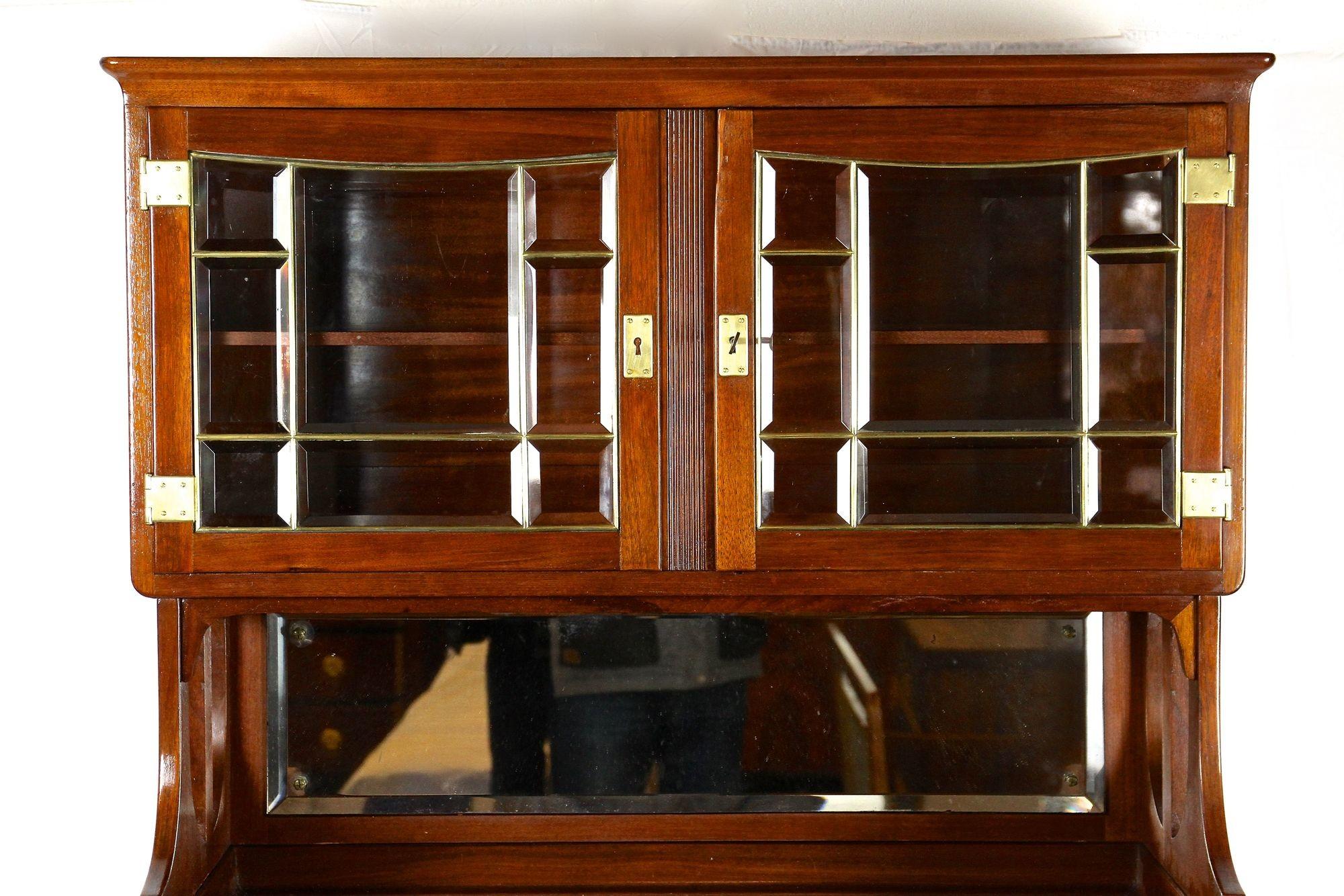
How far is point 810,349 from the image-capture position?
1.05m

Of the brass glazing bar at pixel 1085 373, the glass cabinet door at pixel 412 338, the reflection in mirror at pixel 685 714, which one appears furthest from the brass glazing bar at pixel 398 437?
the brass glazing bar at pixel 1085 373

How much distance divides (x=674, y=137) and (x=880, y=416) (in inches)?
15.6

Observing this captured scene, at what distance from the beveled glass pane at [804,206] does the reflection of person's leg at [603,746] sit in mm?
656

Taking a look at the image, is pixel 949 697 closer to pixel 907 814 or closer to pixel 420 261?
pixel 907 814

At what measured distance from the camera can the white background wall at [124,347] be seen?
1.31m

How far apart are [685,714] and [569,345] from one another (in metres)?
0.55

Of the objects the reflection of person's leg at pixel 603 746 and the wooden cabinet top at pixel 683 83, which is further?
the reflection of person's leg at pixel 603 746

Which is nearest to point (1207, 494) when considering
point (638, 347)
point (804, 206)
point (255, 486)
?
point (804, 206)

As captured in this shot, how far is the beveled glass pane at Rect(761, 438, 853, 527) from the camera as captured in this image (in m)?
1.05

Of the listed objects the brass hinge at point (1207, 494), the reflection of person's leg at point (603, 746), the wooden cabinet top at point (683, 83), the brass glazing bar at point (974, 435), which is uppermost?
the wooden cabinet top at point (683, 83)

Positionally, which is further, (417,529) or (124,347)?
(124,347)

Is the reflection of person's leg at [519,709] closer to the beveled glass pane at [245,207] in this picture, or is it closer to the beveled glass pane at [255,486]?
the beveled glass pane at [255,486]

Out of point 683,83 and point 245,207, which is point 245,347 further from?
point 683,83

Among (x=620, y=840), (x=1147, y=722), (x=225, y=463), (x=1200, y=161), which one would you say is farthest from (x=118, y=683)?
(x=1200, y=161)
